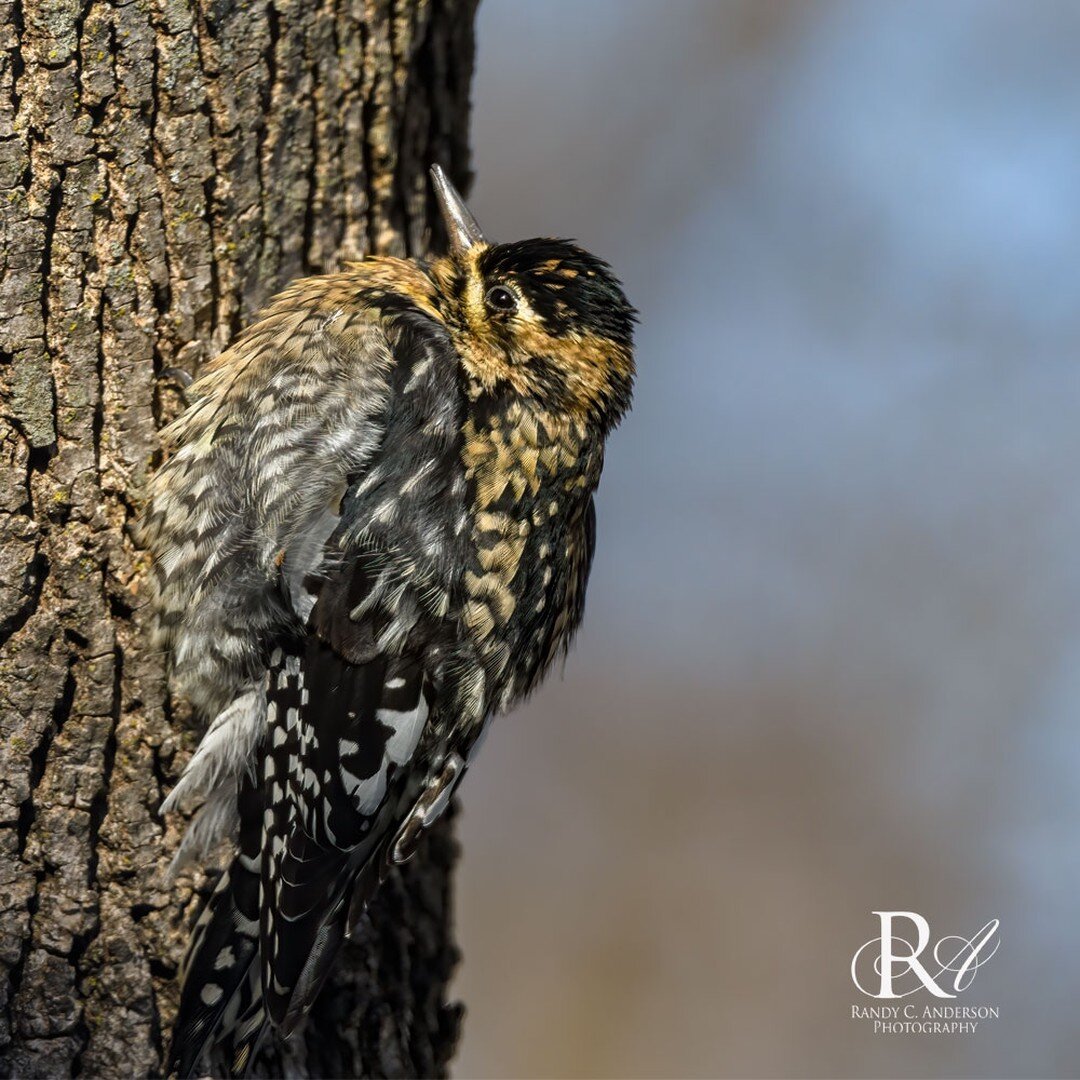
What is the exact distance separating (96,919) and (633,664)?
144 inches

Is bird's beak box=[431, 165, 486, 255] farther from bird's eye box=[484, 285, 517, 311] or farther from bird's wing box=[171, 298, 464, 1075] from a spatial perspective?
bird's wing box=[171, 298, 464, 1075]

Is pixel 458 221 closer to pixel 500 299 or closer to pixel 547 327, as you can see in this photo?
pixel 500 299

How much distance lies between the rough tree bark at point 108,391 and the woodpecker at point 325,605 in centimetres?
9

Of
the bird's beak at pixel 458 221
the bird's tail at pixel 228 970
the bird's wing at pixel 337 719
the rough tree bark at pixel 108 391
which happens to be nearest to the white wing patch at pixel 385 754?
the bird's wing at pixel 337 719

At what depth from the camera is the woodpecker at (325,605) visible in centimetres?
248

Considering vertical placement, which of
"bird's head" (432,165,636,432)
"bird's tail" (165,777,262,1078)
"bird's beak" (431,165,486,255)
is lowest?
"bird's tail" (165,777,262,1078)

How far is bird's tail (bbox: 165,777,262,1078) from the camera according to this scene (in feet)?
7.77

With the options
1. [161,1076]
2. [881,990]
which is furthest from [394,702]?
[881,990]

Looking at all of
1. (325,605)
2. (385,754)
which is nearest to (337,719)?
(385,754)

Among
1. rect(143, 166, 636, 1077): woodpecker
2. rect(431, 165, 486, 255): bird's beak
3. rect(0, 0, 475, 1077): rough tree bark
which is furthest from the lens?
rect(431, 165, 486, 255): bird's beak

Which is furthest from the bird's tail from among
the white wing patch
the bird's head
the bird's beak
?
the bird's beak

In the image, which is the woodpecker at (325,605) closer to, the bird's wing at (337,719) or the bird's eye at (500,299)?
the bird's wing at (337,719)

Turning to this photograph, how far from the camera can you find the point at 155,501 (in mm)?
2543

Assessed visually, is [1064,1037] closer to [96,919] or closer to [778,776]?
[778,776]
